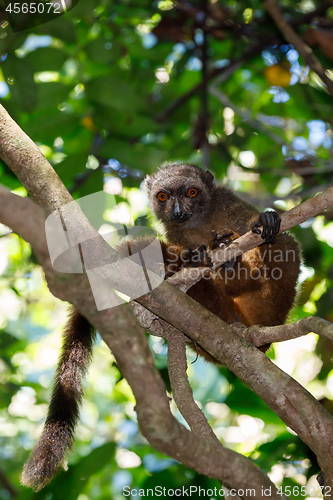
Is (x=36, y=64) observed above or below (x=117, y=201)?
above

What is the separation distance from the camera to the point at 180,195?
14.2 ft

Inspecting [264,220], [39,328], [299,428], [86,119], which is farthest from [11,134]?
[39,328]

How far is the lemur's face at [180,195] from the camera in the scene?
414 cm

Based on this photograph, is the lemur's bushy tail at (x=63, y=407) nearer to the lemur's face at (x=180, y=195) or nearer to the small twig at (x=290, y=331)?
the small twig at (x=290, y=331)

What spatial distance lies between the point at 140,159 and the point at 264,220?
1.64 meters

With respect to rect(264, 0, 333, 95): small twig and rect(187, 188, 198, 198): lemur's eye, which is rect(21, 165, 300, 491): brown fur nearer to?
rect(187, 188, 198, 198): lemur's eye

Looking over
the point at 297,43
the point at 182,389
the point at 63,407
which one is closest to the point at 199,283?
the point at 182,389

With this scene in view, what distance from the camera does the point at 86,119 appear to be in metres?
4.31

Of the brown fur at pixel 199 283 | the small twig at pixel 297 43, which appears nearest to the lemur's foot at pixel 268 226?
the brown fur at pixel 199 283

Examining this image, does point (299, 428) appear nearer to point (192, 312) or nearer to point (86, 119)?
point (192, 312)

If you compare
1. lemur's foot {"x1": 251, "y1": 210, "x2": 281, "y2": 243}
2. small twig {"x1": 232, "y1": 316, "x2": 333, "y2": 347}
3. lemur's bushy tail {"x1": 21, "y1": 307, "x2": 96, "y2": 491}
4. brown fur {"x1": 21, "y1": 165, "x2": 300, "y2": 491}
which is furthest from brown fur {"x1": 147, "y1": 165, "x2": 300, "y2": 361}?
lemur's bushy tail {"x1": 21, "y1": 307, "x2": 96, "y2": 491}

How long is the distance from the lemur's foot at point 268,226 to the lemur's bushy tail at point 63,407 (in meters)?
1.43

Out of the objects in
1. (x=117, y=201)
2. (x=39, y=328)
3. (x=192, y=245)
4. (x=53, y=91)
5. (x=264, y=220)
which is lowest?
(x=39, y=328)

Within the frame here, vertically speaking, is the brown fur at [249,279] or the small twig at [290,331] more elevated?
the small twig at [290,331]
